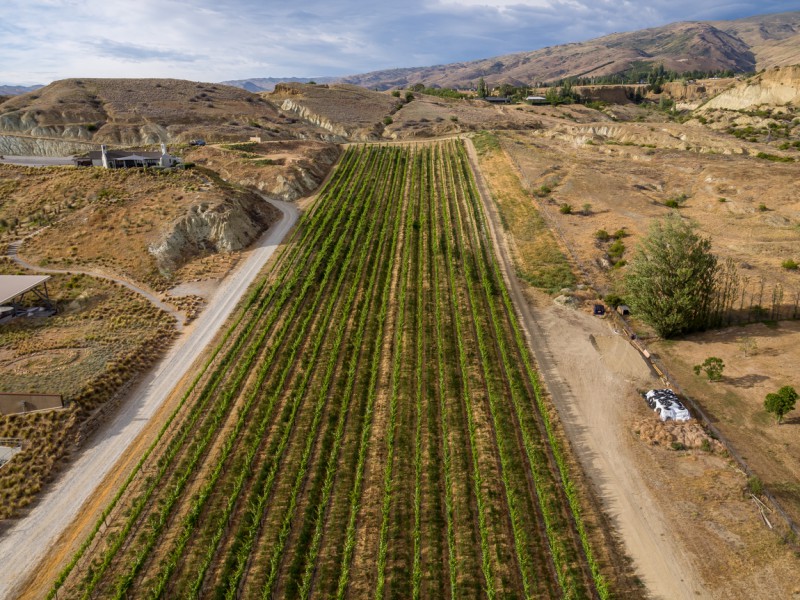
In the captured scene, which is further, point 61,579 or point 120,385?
point 120,385

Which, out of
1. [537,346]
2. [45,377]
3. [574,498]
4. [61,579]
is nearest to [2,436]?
[45,377]

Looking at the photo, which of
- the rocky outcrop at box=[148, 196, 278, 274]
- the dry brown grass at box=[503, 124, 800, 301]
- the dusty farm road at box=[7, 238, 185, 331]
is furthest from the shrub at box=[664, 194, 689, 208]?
the dusty farm road at box=[7, 238, 185, 331]

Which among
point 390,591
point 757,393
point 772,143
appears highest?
point 772,143

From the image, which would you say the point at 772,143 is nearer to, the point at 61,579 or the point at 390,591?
the point at 390,591

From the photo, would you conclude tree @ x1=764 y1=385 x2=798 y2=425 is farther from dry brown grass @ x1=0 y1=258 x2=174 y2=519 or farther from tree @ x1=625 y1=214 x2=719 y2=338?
dry brown grass @ x1=0 y1=258 x2=174 y2=519

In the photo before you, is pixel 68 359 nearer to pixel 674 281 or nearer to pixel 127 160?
pixel 127 160
